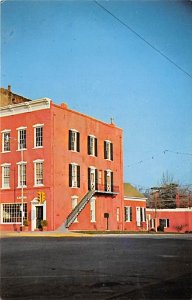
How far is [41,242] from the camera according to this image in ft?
37.0

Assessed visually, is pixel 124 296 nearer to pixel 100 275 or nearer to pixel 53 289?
pixel 53 289

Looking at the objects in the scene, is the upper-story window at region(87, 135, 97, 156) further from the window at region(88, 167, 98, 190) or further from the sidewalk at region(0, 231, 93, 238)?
the sidewalk at region(0, 231, 93, 238)

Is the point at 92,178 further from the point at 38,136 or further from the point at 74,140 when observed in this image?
the point at 38,136

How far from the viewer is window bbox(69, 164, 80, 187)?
11.5 meters

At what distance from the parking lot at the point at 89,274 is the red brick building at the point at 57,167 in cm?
70

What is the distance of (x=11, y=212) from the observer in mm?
7477

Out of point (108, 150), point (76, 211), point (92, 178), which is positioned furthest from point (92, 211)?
point (108, 150)

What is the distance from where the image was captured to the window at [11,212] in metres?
6.91

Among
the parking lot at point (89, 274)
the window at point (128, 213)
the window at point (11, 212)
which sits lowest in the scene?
the parking lot at point (89, 274)

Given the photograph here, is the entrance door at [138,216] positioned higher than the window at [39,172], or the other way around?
the window at [39,172]

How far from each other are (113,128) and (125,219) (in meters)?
7.73

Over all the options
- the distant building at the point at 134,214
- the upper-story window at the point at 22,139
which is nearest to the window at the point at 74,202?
the distant building at the point at 134,214

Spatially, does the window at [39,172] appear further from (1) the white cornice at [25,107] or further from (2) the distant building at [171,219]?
(2) the distant building at [171,219]

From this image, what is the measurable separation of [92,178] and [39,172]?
141 inches
